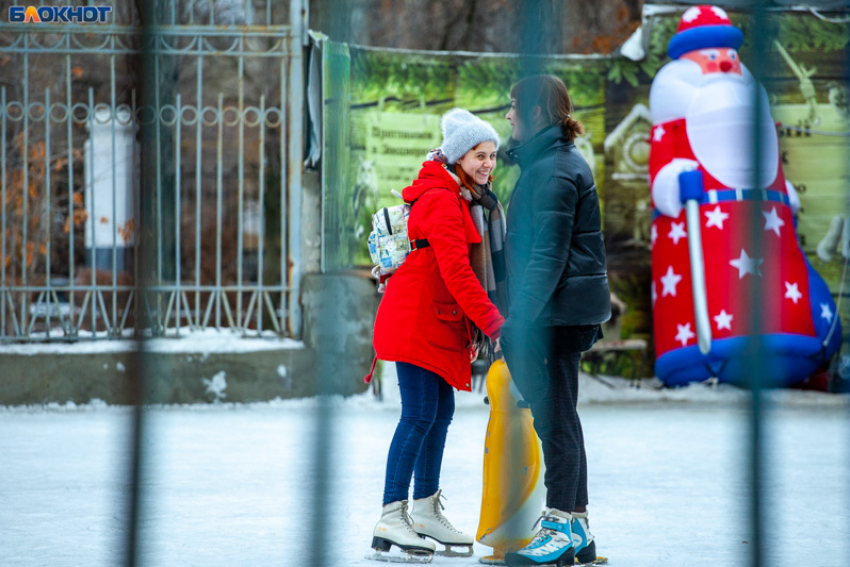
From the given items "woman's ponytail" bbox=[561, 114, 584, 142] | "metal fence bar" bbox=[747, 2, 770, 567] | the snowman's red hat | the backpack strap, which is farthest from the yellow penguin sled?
the snowman's red hat

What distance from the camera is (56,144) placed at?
10445 millimetres

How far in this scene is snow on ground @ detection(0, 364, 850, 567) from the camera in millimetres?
3217

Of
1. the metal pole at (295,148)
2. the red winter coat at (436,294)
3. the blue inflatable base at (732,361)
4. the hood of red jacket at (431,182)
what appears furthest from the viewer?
the blue inflatable base at (732,361)

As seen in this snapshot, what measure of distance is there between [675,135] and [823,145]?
130 centimetres

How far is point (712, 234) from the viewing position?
22.7 ft

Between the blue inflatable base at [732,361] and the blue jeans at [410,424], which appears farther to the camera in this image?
the blue inflatable base at [732,361]

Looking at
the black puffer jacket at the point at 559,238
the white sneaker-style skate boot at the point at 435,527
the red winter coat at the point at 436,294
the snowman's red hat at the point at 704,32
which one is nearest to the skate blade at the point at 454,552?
the white sneaker-style skate boot at the point at 435,527

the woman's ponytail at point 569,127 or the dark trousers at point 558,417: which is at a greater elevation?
the woman's ponytail at point 569,127

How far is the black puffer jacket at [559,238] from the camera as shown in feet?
9.18

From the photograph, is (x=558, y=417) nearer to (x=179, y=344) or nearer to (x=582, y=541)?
(x=582, y=541)

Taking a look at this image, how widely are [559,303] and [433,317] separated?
1.37 feet

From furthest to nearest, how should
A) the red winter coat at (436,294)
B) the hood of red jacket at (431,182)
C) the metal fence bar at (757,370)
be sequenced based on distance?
the hood of red jacket at (431,182)
the red winter coat at (436,294)
the metal fence bar at (757,370)

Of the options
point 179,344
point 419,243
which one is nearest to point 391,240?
point 419,243

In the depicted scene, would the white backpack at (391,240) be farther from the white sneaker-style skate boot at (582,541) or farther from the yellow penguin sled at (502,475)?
the white sneaker-style skate boot at (582,541)
